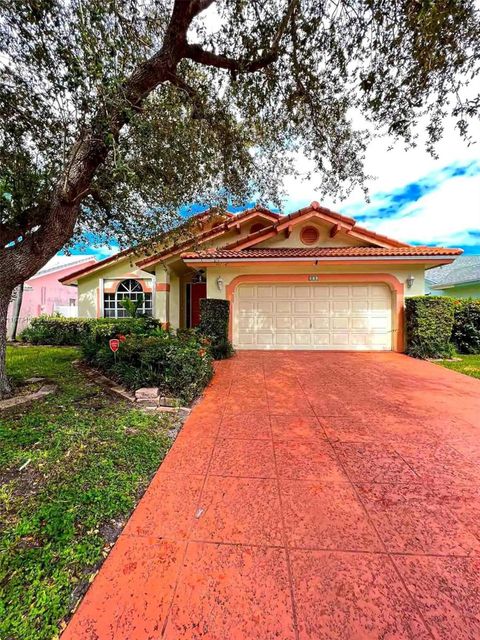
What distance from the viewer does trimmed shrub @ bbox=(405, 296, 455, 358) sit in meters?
9.25

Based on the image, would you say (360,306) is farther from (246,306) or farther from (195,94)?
(195,94)

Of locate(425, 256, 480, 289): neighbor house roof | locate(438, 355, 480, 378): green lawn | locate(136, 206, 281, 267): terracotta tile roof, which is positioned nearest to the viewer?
locate(438, 355, 480, 378): green lawn

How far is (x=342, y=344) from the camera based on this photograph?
415 inches

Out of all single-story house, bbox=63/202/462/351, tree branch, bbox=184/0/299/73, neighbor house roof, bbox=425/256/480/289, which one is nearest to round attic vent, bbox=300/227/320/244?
single-story house, bbox=63/202/462/351

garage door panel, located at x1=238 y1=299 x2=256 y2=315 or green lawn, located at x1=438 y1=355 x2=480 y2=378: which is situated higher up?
garage door panel, located at x1=238 y1=299 x2=256 y2=315

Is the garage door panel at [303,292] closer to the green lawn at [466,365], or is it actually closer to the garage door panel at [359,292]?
the garage door panel at [359,292]

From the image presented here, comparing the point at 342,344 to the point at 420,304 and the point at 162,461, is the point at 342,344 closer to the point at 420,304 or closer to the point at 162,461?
the point at 420,304

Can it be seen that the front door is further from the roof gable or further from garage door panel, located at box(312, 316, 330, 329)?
garage door panel, located at box(312, 316, 330, 329)

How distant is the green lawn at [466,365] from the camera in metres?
7.63

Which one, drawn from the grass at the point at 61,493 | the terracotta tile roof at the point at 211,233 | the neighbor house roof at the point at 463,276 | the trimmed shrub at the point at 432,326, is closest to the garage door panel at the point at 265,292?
the terracotta tile roof at the point at 211,233

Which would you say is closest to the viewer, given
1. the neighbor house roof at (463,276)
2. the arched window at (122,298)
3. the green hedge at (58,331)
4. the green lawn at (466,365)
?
the green lawn at (466,365)

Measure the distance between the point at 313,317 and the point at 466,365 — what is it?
4.77 m

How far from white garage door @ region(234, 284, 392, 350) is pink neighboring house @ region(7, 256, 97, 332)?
15.1m

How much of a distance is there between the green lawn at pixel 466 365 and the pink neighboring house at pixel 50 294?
21.3m
